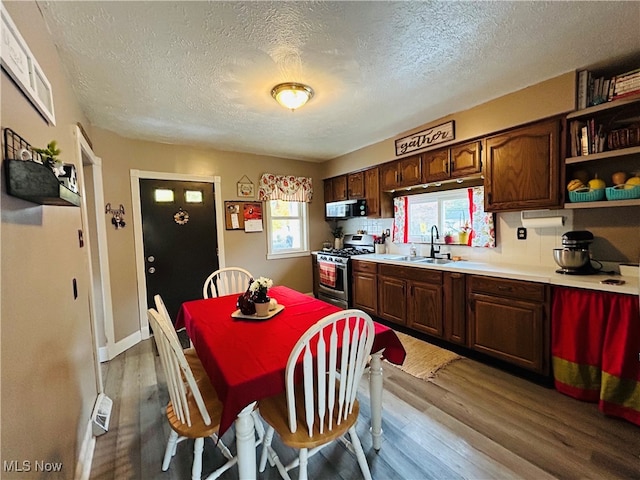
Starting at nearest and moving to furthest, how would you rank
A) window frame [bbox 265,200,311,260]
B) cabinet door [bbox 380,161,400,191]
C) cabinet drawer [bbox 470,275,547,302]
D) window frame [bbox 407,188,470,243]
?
cabinet drawer [bbox 470,275,547,302]
window frame [bbox 407,188,470,243]
cabinet door [bbox 380,161,400,191]
window frame [bbox 265,200,311,260]

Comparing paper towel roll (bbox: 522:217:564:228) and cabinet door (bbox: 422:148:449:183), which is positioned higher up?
cabinet door (bbox: 422:148:449:183)

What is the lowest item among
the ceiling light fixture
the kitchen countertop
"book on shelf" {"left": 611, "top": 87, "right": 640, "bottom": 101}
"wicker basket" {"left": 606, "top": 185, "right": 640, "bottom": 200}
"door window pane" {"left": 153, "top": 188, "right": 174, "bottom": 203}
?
the kitchen countertop

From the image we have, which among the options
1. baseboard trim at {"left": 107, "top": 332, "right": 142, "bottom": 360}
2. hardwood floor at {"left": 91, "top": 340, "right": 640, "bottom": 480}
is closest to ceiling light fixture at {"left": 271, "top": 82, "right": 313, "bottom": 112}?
hardwood floor at {"left": 91, "top": 340, "right": 640, "bottom": 480}

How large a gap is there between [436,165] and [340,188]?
1.74 metres

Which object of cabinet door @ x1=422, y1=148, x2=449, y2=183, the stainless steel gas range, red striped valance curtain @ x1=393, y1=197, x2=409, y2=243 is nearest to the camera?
cabinet door @ x1=422, y1=148, x2=449, y2=183

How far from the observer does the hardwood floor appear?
152 cm

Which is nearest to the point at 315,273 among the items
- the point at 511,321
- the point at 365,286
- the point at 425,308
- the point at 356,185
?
the point at 365,286

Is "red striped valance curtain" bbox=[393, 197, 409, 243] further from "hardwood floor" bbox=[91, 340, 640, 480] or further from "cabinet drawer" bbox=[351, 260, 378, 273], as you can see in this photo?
"hardwood floor" bbox=[91, 340, 640, 480]

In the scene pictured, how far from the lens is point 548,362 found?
7.13 feet

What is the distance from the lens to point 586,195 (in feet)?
6.95

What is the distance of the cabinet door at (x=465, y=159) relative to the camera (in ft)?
8.95

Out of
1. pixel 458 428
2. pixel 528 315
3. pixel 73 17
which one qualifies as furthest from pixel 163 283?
pixel 528 315

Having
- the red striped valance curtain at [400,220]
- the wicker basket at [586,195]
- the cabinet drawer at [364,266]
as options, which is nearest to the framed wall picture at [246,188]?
the cabinet drawer at [364,266]

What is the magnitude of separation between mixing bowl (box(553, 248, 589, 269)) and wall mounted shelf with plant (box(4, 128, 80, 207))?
313 cm
